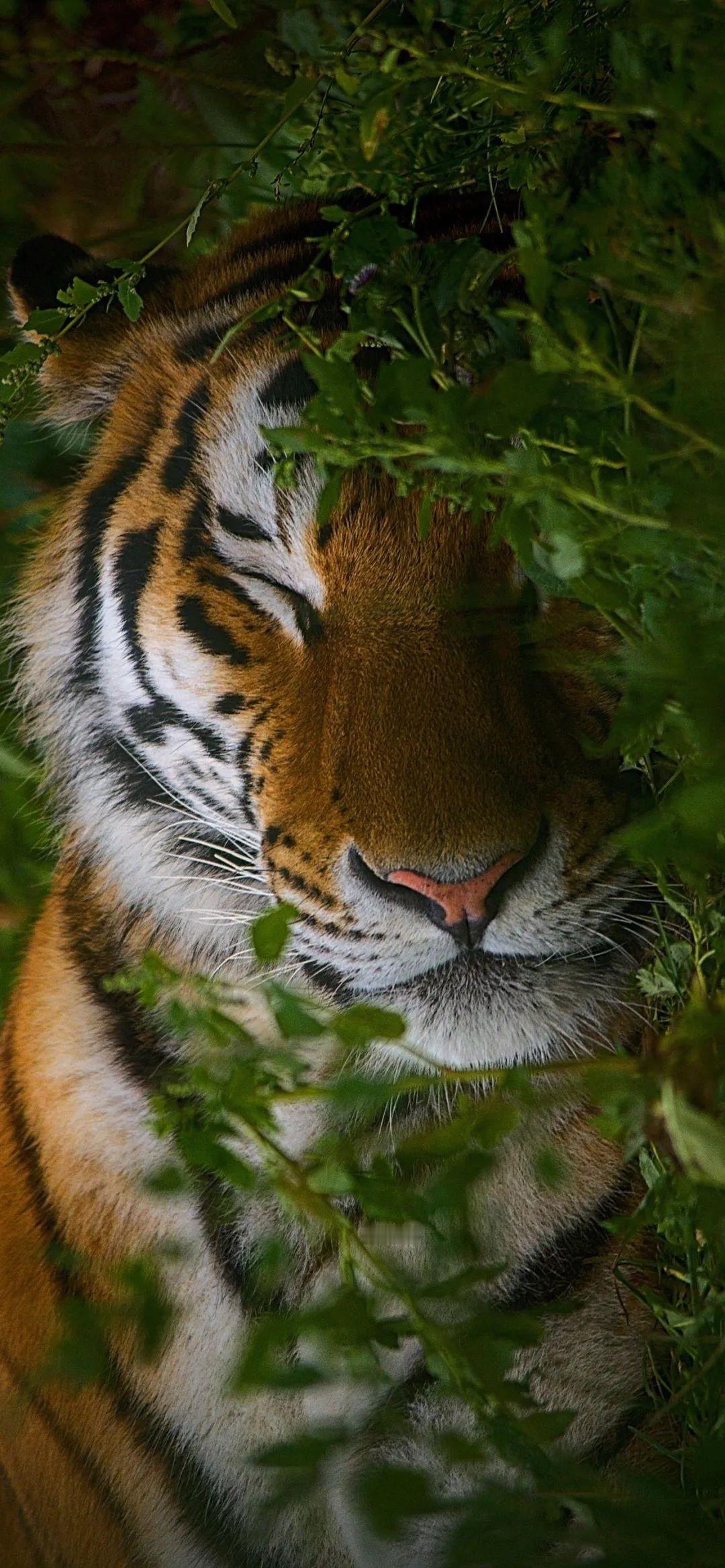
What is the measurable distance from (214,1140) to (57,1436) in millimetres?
412

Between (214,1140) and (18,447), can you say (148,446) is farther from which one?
(214,1140)

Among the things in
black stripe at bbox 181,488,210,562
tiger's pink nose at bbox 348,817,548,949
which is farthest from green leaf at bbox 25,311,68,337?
tiger's pink nose at bbox 348,817,548,949

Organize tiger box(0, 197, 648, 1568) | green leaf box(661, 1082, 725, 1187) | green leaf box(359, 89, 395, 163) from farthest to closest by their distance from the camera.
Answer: tiger box(0, 197, 648, 1568) < green leaf box(359, 89, 395, 163) < green leaf box(661, 1082, 725, 1187)

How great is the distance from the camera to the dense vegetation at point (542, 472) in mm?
370

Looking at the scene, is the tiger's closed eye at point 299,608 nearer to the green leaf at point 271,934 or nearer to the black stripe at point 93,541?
the black stripe at point 93,541

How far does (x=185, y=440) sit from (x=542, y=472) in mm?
280

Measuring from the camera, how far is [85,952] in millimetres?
756

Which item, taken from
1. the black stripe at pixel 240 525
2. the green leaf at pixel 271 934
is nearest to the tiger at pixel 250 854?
the black stripe at pixel 240 525

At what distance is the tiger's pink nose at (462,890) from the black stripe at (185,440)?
0.80 feet

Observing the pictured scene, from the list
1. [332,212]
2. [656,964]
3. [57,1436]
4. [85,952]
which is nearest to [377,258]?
[332,212]

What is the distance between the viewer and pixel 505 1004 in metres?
0.59

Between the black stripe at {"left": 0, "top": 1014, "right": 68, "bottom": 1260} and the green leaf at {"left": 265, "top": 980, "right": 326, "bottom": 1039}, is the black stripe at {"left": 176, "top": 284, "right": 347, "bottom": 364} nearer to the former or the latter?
the green leaf at {"left": 265, "top": 980, "right": 326, "bottom": 1039}

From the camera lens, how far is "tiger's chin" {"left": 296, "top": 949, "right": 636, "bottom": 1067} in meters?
0.58

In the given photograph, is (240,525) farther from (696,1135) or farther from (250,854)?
(696,1135)
